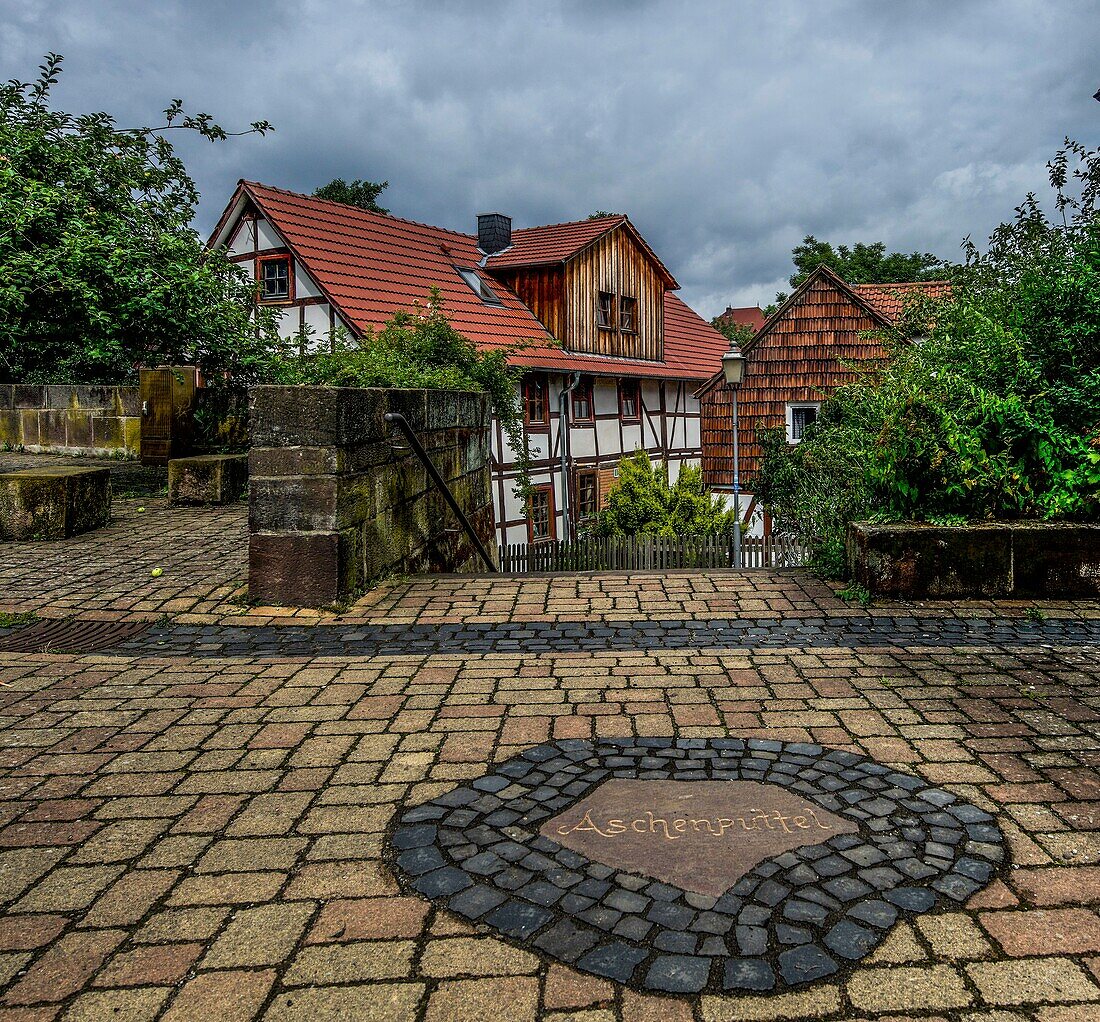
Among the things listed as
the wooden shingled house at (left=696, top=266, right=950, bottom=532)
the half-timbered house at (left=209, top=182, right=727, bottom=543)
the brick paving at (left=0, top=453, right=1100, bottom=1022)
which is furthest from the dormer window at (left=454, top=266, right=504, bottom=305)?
the brick paving at (left=0, top=453, right=1100, bottom=1022)

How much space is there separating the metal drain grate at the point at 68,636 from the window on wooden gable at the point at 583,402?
1637cm

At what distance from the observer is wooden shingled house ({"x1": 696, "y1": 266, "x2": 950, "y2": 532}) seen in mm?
23062

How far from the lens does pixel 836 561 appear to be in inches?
272

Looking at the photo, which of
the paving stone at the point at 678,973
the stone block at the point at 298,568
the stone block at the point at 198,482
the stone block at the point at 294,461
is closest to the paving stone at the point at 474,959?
the paving stone at the point at 678,973

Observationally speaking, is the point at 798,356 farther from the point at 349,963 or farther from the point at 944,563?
the point at 349,963

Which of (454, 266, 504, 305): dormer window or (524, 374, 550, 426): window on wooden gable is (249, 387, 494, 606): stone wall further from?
(454, 266, 504, 305): dormer window

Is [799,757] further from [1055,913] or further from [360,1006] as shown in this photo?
[360,1006]

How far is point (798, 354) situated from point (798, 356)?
0.16ft

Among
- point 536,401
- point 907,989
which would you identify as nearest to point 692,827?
point 907,989

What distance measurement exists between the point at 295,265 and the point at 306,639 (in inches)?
553

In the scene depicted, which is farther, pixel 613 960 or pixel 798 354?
pixel 798 354

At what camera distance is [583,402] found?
22.0 m

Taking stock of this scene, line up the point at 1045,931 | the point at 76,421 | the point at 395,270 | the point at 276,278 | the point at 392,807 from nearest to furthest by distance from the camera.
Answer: the point at 1045,931 < the point at 392,807 < the point at 76,421 < the point at 276,278 < the point at 395,270

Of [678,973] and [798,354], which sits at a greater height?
[798,354]
